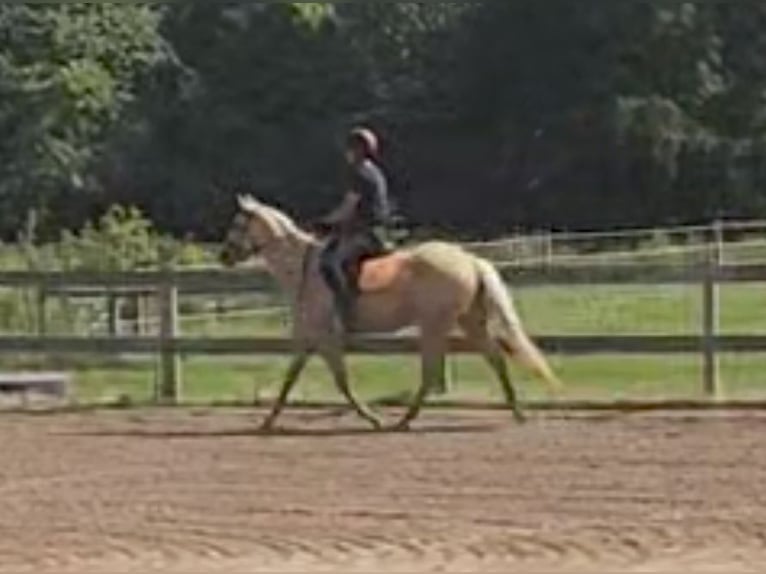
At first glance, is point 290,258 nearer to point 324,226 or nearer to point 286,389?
point 324,226

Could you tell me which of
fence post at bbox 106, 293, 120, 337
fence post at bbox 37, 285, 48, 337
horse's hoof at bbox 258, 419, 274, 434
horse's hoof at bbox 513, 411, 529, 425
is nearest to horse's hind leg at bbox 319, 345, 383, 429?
horse's hoof at bbox 258, 419, 274, 434

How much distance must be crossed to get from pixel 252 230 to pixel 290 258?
0.40 meters

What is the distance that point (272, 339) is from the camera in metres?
18.8

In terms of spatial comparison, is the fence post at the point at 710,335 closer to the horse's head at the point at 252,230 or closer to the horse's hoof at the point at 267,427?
the horse's head at the point at 252,230

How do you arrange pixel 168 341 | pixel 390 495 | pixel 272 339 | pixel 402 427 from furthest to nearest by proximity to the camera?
pixel 168 341 → pixel 272 339 → pixel 402 427 → pixel 390 495

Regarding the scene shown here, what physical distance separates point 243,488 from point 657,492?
2.23 metres

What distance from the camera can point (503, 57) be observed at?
6569 centimetres

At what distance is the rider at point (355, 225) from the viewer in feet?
52.3

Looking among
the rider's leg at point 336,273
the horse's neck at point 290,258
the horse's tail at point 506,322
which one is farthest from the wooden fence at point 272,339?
the horse's neck at point 290,258

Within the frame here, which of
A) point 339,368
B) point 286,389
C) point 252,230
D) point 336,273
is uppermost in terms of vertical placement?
point 252,230

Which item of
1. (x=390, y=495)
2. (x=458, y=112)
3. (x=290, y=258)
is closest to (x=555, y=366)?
(x=290, y=258)

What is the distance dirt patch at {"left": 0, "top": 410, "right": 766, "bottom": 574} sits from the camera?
9961mm

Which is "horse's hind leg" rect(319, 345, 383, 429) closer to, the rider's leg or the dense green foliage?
the rider's leg

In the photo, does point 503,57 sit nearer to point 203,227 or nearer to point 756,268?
point 203,227
